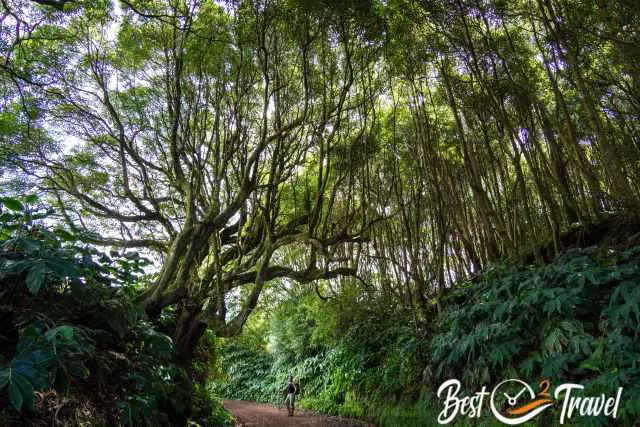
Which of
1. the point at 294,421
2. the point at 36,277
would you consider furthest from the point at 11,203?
the point at 294,421

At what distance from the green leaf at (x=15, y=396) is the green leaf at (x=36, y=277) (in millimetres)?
417

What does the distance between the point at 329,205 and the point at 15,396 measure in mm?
5143

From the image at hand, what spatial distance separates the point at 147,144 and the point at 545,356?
7.01m

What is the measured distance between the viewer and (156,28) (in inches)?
234

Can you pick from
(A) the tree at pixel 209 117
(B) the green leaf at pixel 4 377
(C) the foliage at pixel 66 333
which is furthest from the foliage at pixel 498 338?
(B) the green leaf at pixel 4 377

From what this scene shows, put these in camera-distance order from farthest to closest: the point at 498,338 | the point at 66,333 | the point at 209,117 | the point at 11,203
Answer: the point at 209,117
the point at 498,338
the point at 11,203
the point at 66,333

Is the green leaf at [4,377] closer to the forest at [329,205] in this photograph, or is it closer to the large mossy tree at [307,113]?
the forest at [329,205]

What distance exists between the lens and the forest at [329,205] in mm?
2471

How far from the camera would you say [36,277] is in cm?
182

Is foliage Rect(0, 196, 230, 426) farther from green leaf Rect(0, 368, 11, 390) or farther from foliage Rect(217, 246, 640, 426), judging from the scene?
foliage Rect(217, 246, 640, 426)

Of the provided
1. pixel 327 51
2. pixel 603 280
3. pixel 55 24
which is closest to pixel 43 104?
pixel 55 24

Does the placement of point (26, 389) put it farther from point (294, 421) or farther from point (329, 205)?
point (294, 421)

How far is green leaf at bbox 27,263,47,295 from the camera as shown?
1775mm

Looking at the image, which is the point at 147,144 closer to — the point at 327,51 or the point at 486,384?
the point at 327,51
